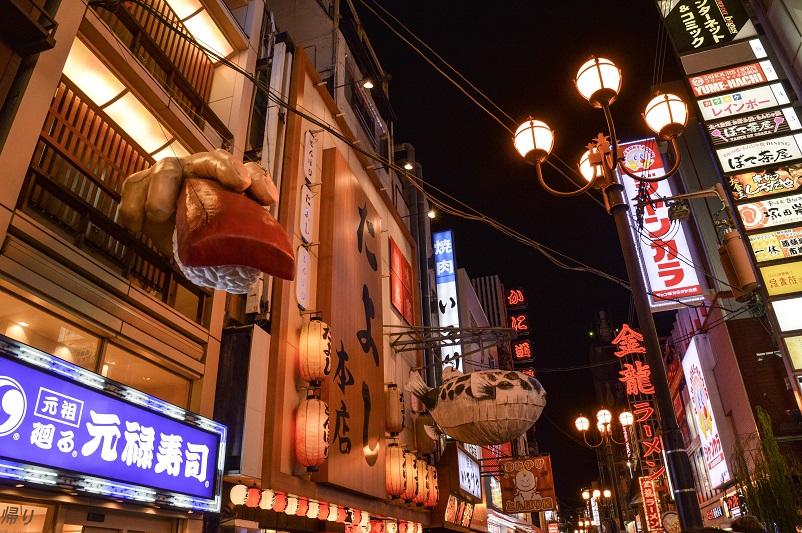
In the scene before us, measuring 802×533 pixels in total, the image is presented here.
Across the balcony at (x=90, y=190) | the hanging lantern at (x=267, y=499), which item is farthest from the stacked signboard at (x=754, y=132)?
the balcony at (x=90, y=190)

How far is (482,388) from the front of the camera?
1284cm

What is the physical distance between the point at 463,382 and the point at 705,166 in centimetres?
2023

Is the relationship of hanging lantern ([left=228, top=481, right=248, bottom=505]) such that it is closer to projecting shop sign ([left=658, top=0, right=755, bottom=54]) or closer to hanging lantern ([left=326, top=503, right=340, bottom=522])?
hanging lantern ([left=326, top=503, right=340, bottom=522])

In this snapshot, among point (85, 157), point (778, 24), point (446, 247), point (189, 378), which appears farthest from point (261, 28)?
point (446, 247)

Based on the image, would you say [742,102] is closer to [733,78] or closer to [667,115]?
[733,78]

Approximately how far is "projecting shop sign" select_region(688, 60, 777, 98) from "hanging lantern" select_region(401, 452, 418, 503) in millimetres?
14820

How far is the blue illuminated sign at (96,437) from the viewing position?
17.4ft

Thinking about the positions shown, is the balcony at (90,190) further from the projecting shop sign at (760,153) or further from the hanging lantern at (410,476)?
the projecting shop sign at (760,153)

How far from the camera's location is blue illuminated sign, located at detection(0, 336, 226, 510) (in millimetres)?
5301

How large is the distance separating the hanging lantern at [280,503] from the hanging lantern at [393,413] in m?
5.84

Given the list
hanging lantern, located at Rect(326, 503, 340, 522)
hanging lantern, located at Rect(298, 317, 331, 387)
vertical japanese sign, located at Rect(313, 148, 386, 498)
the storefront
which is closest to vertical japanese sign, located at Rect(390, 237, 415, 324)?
vertical japanese sign, located at Rect(313, 148, 386, 498)

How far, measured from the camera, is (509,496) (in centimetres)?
2486

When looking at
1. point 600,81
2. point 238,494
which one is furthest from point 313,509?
point 600,81

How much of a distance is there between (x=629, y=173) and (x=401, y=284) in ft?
42.5
